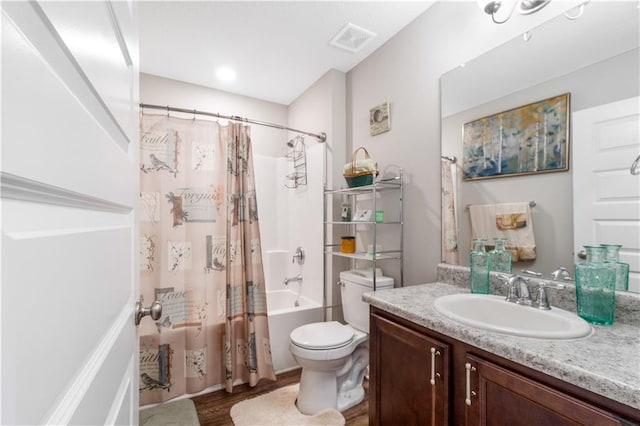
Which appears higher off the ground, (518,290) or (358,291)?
(518,290)

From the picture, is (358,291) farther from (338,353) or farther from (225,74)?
(225,74)

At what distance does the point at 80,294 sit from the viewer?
0.39 m

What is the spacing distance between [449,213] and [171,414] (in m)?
2.10

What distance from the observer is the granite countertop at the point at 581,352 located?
0.68 metres

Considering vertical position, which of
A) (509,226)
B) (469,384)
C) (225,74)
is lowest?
(469,384)

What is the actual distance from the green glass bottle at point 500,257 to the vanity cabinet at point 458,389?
573 millimetres

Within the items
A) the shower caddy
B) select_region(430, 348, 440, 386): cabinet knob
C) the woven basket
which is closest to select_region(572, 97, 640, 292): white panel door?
select_region(430, 348, 440, 386): cabinet knob

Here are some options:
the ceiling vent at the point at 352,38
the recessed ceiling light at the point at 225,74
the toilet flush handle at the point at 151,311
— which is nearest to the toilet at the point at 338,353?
the toilet flush handle at the point at 151,311

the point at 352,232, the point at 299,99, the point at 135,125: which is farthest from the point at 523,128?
the point at 299,99

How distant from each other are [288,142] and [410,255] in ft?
5.88

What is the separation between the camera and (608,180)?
110 centimetres

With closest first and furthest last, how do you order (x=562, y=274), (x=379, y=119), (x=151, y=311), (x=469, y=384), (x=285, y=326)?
1. (x=151, y=311)
2. (x=469, y=384)
3. (x=562, y=274)
4. (x=379, y=119)
5. (x=285, y=326)

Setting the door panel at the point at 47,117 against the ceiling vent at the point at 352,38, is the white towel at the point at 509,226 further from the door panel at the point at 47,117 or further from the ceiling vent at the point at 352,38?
the door panel at the point at 47,117

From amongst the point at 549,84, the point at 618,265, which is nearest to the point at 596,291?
the point at 618,265
